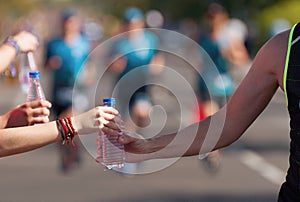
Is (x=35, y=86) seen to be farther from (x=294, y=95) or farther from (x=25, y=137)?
(x=294, y=95)

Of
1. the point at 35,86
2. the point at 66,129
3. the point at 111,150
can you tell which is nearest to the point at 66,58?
the point at 35,86

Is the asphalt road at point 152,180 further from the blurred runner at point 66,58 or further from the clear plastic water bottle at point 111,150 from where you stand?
the clear plastic water bottle at point 111,150

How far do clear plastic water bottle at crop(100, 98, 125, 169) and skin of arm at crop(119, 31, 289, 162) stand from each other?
35 mm

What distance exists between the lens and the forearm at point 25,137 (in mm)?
4832

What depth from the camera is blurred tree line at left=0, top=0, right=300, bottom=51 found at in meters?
48.8

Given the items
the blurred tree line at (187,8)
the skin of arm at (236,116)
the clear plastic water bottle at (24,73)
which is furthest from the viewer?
the blurred tree line at (187,8)

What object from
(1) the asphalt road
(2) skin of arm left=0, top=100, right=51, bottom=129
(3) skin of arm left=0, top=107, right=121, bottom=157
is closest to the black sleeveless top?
(3) skin of arm left=0, top=107, right=121, bottom=157

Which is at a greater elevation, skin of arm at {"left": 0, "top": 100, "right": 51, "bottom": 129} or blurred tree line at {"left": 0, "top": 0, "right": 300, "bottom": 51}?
blurred tree line at {"left": 0, "top": 0, "right": 300, "bottom": 51}

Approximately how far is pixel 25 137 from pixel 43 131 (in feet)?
0.30

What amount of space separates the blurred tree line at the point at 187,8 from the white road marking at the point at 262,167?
10079mm

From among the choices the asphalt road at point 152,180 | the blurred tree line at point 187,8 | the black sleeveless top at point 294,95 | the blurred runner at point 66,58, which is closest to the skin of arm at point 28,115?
the black sleeveless top at point 294,95

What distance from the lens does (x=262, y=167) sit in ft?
43.4

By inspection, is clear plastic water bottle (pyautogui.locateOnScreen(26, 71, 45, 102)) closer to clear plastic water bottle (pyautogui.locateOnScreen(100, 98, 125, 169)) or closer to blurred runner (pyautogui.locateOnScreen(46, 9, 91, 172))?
clear plastic water bottle (pyautogui.locateOnScreen(100, 98, 125, 169))

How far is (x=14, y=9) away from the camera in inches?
3477
